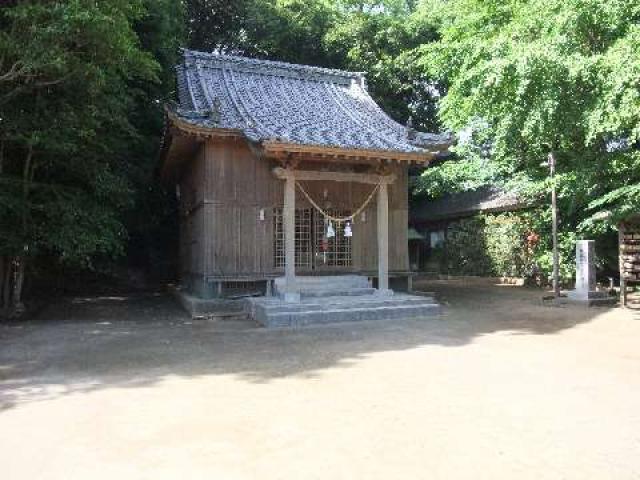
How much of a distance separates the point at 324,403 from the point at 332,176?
7.46 meters

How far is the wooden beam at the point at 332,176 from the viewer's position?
A: 1151cm

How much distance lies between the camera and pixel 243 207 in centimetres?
1305

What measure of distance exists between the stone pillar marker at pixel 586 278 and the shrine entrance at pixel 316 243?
20.2 feet

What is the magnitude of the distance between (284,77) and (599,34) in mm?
9216

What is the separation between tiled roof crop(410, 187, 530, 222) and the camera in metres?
21.4

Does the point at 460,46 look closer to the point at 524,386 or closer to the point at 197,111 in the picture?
the point at 197,111

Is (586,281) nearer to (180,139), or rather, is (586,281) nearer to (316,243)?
(316,243)

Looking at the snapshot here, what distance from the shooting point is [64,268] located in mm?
18938

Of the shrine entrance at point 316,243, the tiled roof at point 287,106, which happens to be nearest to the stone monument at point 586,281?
the tiled roof at point 287,106

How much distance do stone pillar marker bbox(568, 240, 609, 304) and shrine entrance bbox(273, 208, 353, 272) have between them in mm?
6167

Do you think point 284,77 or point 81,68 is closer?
point 81,68

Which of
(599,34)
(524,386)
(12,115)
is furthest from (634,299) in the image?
(12,115)

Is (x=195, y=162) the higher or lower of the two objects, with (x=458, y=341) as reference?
higher

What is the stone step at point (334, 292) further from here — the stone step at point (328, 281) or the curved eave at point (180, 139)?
the curved eave at point (180, 139)
